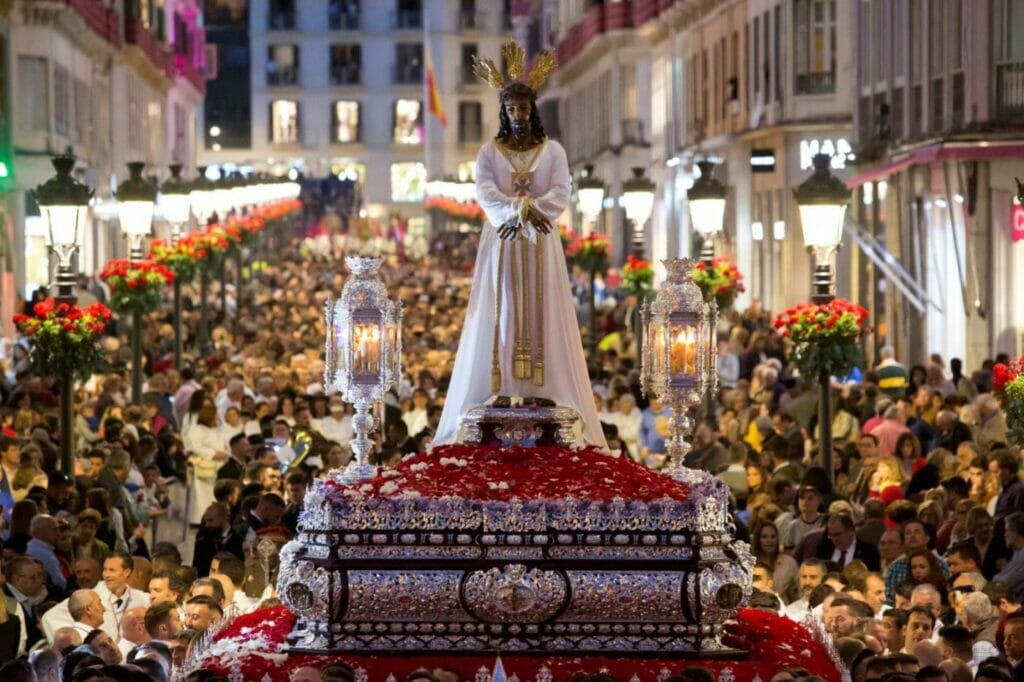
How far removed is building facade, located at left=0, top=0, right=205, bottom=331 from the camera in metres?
50.2

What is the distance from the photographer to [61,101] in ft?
183

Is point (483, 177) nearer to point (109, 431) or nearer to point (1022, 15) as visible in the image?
point (109, 431)

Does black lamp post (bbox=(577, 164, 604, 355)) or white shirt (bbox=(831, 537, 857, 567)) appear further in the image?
black lamp post (bbox=(577, 164, 604, 355))

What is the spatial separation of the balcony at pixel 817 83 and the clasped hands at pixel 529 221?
31.9 metres

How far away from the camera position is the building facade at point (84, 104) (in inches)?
1975

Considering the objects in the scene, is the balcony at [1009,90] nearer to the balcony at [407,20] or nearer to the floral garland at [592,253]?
the floral garland at [592,253]

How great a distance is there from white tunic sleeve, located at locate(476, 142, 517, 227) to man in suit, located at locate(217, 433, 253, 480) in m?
7.23

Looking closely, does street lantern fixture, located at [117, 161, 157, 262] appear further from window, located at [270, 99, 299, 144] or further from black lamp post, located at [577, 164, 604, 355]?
window, located at [270, 99, 299, 144]

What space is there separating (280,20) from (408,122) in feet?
25.5

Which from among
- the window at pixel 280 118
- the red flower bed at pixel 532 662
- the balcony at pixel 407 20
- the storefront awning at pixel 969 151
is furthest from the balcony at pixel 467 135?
the red flower bed at pixel 532 662

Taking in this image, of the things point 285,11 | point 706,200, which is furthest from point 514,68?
point 285,11

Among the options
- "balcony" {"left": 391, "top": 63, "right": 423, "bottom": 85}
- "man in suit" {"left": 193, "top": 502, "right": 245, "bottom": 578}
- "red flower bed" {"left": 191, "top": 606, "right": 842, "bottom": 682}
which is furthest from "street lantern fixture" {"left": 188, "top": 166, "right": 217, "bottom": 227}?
"balcony" {"left": 391, "top": 63, "right": 423, "bottom": 85}

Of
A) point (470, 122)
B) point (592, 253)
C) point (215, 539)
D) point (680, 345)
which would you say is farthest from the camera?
point (470, 122)

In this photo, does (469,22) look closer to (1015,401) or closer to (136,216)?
(136,216)
